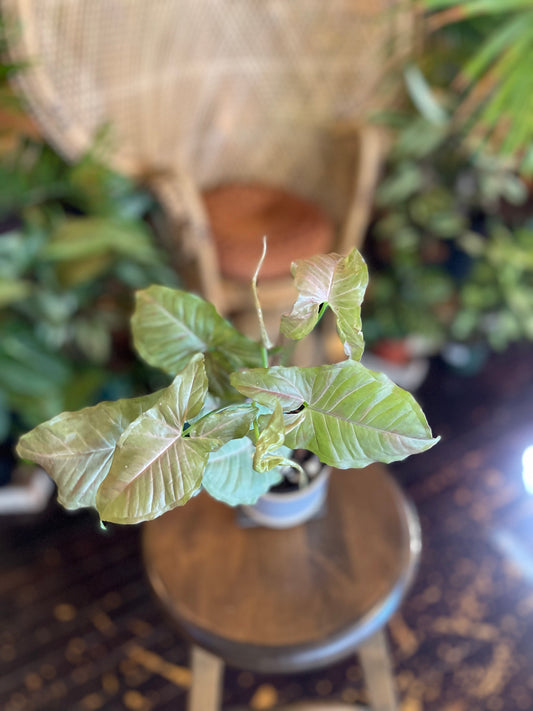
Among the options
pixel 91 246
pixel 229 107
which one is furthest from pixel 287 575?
pixel 229 107

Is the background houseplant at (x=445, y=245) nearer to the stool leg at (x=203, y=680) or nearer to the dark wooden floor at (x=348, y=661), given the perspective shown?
the dark wooden floor at (x=348, y=661)

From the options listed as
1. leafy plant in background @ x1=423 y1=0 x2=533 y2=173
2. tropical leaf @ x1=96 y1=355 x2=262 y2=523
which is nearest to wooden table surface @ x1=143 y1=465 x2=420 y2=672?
tropical leaf @ x1=96 y1=355 x2=262 y2=523

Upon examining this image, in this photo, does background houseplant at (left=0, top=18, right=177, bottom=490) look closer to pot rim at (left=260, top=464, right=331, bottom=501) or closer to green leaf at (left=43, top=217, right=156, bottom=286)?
green leaf at (left=43, top=217, right=156, bottom=286)

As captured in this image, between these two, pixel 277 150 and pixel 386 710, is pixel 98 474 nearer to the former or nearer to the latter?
pixel 386 710

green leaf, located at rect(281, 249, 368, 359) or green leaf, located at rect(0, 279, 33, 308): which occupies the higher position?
green leaf, located at rect(281, 249, 368, 359)

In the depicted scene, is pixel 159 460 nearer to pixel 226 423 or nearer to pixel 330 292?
pixel 226 423

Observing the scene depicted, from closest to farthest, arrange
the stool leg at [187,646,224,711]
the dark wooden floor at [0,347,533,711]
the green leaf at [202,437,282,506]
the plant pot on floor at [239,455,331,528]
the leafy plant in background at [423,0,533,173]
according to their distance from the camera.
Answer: the green leaf at [202,437,282,506]
the plant pot on floor at [239,455,331,528]
the stool leg at [187,646,224,711]
the leafy plant in background at [423,0,533,173]
the dark wooden floor at [0,347,533,711]
